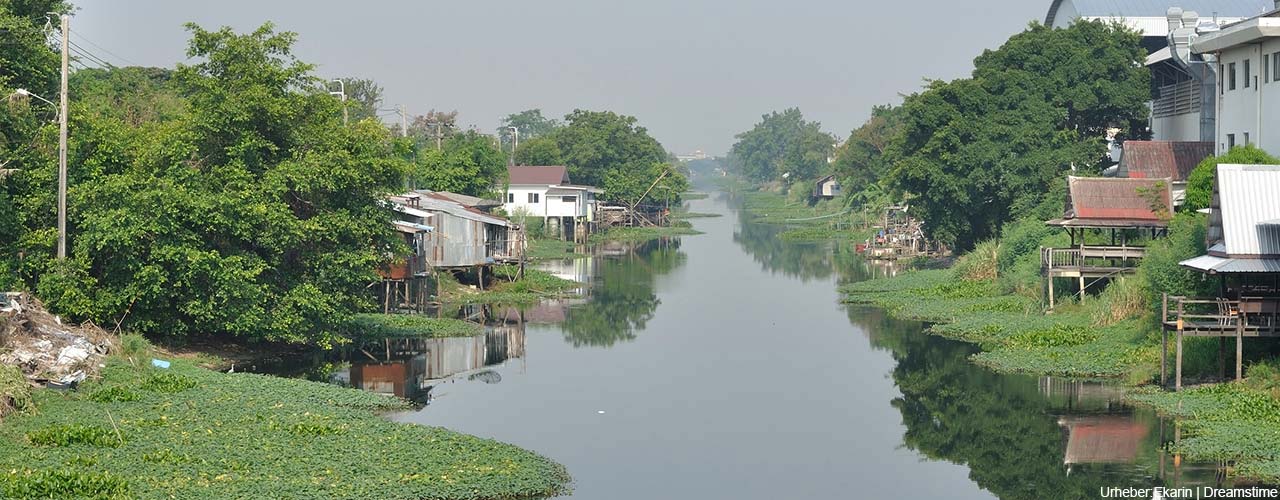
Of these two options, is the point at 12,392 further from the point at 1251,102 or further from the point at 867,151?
the point at 867,151

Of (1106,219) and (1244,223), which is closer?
(1244,223)

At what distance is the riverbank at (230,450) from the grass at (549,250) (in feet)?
132

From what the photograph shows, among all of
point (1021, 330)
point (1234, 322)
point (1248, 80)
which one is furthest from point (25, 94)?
point (1248, 80)

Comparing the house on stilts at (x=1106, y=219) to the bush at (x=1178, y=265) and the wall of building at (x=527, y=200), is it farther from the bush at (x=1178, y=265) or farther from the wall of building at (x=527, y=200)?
the wall of building at (x=527, y=200)

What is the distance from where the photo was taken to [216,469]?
19.0m

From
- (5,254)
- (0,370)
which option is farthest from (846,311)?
(0,370)

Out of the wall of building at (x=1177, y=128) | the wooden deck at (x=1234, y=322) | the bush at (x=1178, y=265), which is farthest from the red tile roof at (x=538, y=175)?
the wooden deck at (x=1234, y=322)

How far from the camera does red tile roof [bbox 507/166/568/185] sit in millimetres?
81125

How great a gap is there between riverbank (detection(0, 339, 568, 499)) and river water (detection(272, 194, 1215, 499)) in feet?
6.11

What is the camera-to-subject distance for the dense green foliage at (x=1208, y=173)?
32438 millimetres

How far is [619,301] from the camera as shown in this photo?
4844 centimetres

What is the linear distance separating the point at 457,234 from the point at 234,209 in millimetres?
15560

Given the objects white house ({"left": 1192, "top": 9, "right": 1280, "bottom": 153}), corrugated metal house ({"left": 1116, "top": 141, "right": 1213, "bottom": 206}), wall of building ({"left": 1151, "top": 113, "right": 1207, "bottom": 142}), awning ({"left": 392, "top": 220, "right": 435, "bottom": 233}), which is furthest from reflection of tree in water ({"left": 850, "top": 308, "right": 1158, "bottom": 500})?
wall of building ({"left": 1151, "top": 113, "right": 1207, "bottom": 142})

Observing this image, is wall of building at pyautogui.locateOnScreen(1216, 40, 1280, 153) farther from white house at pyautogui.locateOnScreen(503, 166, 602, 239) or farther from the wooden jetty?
white house at pyautogui.locateOnScreen(503, 166, 602, 239)
